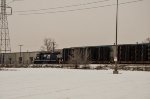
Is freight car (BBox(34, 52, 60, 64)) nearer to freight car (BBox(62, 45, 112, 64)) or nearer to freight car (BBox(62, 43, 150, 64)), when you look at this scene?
freight car (BBox(62, 43, 150, 64))

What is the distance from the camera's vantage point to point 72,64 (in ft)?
163

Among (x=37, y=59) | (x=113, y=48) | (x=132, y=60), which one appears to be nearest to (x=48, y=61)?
(x=37, y=59)

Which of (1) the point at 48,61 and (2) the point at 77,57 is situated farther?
(1) the point at 48,61

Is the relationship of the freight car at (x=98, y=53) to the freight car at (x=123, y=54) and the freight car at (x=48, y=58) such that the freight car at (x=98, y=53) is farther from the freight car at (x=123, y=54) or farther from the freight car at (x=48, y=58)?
the freight car at (x=48, y=58)

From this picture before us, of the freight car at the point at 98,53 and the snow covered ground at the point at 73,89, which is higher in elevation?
the freight car at the point at 98,53

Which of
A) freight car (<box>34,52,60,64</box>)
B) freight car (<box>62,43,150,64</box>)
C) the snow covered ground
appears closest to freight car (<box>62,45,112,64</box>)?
freight car (<box>62,43,150,64</box>)

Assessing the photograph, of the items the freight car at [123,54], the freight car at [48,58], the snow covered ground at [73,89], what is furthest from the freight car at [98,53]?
the snow covered ground at [73,89]

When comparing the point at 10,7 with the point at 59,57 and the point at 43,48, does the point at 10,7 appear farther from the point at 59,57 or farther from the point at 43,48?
the point at 43,48

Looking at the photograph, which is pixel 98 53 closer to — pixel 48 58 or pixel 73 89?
pixel 48 58

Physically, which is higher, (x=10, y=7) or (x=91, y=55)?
(x=10, y=7)

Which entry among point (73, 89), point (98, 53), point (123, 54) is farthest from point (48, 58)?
point (73, 89)

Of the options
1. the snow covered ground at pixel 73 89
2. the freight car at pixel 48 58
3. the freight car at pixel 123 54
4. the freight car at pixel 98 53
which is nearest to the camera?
the snow covered ground at pixel 73 89

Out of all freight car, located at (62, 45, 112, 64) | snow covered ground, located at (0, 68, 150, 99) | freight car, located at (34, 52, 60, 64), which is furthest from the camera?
freight car, located at (34, 52, 60, 64)

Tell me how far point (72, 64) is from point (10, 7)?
15749mm
